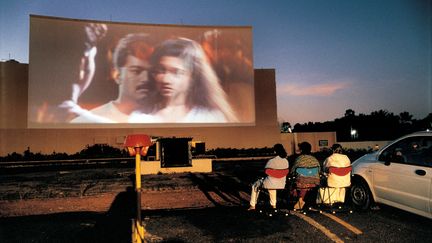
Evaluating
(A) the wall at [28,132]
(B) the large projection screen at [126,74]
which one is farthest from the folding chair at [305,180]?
(A) the wall at [28,132]

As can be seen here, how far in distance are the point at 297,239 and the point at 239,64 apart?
832 inches

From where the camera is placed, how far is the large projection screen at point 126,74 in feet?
73.4

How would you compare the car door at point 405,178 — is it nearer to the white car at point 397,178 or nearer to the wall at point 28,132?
the white car at point 397,178

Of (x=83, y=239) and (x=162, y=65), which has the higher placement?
(x=162, y=65)

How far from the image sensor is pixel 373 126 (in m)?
56.3

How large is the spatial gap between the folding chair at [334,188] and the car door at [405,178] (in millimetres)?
505

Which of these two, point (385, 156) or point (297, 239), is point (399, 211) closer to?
point (385, 156)

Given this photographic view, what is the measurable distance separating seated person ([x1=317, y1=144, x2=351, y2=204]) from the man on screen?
18.3 meters

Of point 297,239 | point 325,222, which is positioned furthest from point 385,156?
point 297,239

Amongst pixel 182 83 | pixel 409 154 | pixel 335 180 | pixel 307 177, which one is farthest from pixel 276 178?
pixel 182 83

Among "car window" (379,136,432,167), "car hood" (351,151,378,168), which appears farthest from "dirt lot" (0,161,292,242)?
"car window" (379,136,432,167)

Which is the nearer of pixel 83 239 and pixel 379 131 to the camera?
pixel 83 239

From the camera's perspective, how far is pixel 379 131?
4872cm

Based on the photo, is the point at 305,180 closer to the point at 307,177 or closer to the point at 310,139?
the point at 307,177
